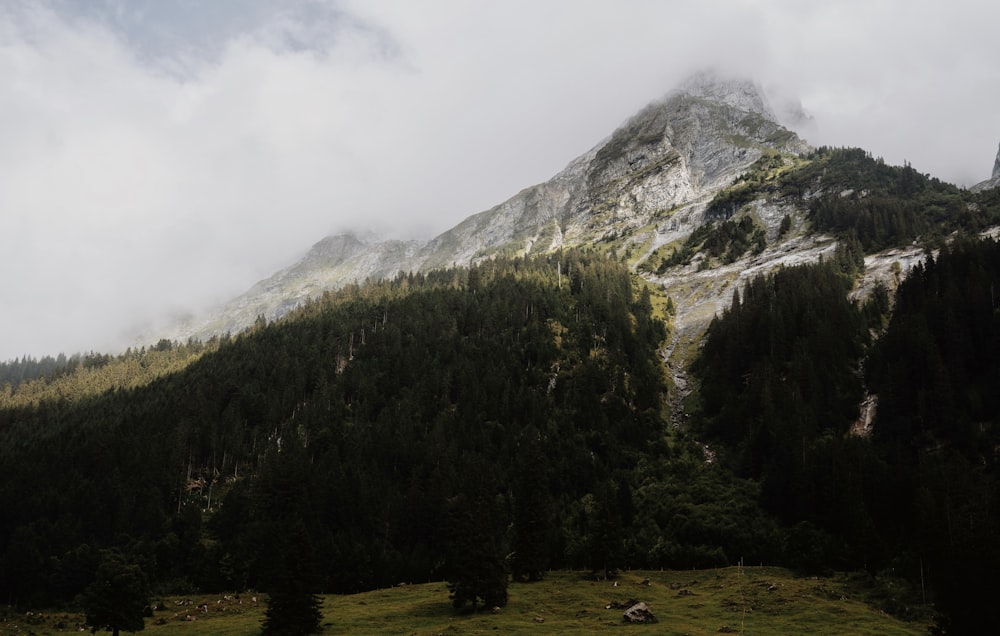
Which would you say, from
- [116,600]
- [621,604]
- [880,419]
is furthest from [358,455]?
[880,419]

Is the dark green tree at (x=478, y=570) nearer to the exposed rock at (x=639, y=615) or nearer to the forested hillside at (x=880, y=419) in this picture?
the exposed rock at (x=639, y=615)

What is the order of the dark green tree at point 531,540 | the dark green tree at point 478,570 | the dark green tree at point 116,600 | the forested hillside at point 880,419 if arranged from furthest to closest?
the dark green tree at point 531,540 → the forested hillside at point 880,419 → the dark green tree at point 478,570 → the dark green tree at point 116,600

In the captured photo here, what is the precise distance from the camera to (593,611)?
72.9m

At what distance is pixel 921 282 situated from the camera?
470 feet

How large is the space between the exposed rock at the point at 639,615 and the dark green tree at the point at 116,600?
5834 cm

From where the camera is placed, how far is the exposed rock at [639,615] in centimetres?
6569

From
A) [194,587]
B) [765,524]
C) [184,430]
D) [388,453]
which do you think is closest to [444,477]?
[388,453]

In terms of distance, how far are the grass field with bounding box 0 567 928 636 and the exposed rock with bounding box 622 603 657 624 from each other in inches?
42.1

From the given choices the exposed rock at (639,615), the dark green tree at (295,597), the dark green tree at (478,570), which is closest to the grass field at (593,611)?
the exposed rock at (639,615)

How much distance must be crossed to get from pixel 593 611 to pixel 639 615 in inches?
319

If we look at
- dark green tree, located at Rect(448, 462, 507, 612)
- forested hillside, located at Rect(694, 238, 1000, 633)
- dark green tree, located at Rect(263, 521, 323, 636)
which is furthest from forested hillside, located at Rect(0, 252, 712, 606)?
forested hillside, located at Rect(694, 238, 1000, 633)

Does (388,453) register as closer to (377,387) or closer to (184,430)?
(377,387)

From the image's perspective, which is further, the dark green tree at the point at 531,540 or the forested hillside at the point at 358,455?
the forested hillside at the point at 358,455

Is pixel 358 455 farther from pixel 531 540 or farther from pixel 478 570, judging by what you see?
pixel 478 570
